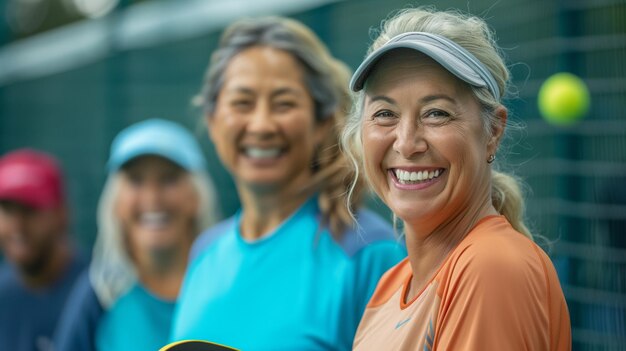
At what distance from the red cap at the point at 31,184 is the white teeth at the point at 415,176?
3307mm

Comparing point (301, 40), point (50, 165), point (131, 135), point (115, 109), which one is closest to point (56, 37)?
point (115, 109)

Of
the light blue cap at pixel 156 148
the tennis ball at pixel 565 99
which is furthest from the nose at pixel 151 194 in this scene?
the tennis ball at pixel 565 99

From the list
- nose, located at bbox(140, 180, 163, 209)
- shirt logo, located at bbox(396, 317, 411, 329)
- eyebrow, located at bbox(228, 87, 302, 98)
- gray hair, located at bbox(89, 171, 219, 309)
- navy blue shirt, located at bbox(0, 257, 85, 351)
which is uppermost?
eyebrow, located at bbox(228, 87, 302, 98)

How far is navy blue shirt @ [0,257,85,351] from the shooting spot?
4660 mm

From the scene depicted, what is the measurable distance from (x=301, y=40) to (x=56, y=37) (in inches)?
270

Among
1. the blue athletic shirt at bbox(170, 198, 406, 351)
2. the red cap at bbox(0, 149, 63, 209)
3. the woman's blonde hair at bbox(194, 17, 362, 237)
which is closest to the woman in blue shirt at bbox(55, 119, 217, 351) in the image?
the blue athletic shirt at bbox(170, 198, 406, 351)

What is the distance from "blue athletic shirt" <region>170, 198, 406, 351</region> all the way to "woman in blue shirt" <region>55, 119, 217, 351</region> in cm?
72

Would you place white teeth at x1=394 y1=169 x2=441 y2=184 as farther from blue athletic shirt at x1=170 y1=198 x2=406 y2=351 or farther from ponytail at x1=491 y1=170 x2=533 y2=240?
blue athletic shirt at x1=170 y1=198 x2=406 y2=351

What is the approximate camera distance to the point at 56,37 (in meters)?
9.29

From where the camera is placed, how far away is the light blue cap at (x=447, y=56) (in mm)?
1769

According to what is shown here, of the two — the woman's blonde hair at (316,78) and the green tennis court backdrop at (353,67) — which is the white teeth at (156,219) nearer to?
the green tennis court backdrop at (353,67)

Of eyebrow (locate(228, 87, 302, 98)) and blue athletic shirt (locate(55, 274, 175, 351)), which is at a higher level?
eyebrow (locate(228, 87, 302, 98))

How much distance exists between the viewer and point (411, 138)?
185 centimetres

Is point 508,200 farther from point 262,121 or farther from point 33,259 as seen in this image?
point 33,259
